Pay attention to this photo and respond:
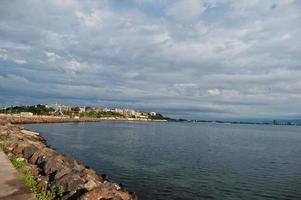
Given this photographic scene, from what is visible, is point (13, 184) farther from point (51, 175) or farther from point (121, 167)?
point (121, 167)

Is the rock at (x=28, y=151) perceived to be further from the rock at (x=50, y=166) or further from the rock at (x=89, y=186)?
the rock at (x=89, y=186)

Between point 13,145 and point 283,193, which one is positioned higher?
point 13,145

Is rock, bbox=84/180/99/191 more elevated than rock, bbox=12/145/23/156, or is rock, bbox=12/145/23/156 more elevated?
rock, bbox=12/145/23/156

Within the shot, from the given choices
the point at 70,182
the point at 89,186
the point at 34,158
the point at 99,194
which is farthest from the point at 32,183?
the point at 34,158

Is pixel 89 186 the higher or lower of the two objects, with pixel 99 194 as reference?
higher

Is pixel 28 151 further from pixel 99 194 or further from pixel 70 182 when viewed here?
pixel 99 194

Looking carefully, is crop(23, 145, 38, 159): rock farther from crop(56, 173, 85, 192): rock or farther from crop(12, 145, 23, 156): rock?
crop(56, 173, 85, 192): rock

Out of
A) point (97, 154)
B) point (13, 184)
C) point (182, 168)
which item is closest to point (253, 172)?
point (182, 168)

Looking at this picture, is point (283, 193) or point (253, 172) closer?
point (283, 193)

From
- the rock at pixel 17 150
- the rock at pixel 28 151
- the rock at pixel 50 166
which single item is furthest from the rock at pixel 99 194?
the rock at pixel 17 150

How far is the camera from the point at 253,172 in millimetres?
39062

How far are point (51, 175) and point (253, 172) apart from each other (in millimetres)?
24525

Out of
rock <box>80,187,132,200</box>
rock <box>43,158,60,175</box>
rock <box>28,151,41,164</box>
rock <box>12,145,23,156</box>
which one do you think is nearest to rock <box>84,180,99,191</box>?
rock <box>80,187,132,200</box>

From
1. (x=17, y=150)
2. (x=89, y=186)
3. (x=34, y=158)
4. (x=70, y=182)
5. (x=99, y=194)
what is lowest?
(x=99, y=194)
